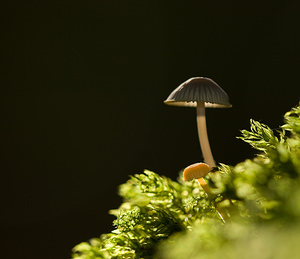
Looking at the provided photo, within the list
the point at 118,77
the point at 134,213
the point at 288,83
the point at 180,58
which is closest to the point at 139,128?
the point at 118,77

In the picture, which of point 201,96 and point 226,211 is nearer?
point 226,211

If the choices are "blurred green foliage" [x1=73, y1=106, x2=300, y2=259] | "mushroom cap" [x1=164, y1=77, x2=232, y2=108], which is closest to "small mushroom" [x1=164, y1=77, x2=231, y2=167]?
"mushroom cap" [x1=164, y1=77, x2=232, y2=108]

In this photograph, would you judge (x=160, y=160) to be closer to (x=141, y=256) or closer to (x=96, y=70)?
(x=96, y=70)

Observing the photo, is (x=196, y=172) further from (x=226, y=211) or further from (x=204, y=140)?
(x=204, y=140)

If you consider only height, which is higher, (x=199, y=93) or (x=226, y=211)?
(x=199, y=93)

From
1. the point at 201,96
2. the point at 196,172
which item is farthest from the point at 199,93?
the point at 196,172

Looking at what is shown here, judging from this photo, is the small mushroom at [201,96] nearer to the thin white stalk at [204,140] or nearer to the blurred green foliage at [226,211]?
the thin white stalk at [204,140]
